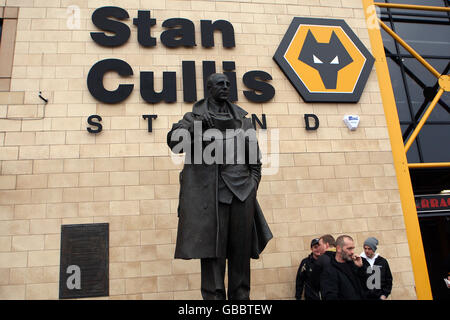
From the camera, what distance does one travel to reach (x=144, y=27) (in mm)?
8016

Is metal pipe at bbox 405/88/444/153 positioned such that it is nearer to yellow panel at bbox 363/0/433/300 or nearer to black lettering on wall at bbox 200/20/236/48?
yellow panel at bbox 363/0/433/300

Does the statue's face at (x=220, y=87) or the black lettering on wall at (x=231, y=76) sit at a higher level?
the black lettering on wall at (x=231, y=76)

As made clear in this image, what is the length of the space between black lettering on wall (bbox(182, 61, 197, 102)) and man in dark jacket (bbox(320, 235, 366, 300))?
4375 millimetres

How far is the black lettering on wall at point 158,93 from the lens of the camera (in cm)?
758

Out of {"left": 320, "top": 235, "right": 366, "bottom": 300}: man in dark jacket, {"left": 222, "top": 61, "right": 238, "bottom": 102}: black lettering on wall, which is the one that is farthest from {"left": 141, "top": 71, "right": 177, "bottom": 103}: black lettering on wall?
{"left": 320, "top": 235, "right": 366, "bottom": 300}: man in dark jacket

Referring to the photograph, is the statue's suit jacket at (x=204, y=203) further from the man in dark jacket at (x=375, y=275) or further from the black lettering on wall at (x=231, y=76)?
the black lettering on wall at (x=231, y=76)

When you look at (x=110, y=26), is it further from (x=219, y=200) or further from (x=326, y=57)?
(x=219, y=200)

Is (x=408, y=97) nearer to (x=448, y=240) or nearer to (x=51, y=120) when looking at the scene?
(x=448, y=240)

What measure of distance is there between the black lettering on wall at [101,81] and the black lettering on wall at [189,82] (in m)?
1.12

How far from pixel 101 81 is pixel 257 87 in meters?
3.31

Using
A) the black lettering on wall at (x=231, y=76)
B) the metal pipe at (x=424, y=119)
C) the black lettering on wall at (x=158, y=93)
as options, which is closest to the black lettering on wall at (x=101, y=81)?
the black lettering on wall at (x=158, y=93)

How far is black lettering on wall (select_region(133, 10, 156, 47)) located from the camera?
7934 millimetres

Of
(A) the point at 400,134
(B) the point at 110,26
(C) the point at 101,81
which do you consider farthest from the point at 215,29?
(A) the point at 400,134

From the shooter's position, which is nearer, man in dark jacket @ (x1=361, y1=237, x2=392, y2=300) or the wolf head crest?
man in dark jacket @ (x1=361, y1=237, x2=392, y2=300)
